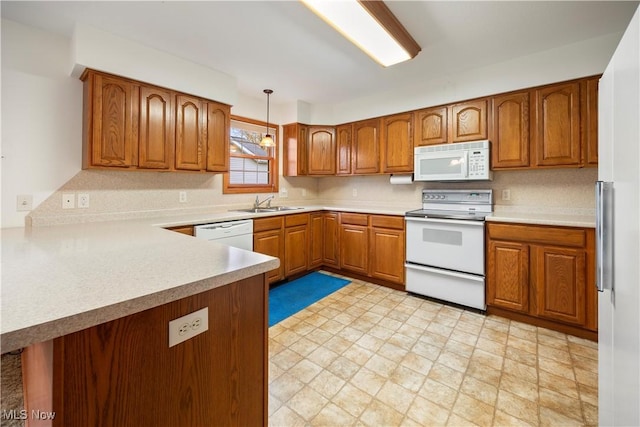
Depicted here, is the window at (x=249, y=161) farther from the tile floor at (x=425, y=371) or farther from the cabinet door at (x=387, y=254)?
the tile floor at (x=425, y=371)

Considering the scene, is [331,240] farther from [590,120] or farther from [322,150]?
[590,120]

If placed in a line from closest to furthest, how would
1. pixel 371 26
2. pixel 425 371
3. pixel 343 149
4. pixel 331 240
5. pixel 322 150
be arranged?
pixel 425 371
pixel 371 26
pixel 331 240
pixel 343 149
pixel 322 150

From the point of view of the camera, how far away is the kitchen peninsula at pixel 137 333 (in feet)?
2.00

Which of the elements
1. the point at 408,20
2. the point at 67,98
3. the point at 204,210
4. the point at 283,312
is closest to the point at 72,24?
the point at 67,98

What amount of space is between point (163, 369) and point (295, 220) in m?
2.78

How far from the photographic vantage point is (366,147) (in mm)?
3754

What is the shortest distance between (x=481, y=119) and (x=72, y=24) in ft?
11.8

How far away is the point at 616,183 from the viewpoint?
92 centimetres

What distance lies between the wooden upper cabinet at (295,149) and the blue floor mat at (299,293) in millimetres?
1501

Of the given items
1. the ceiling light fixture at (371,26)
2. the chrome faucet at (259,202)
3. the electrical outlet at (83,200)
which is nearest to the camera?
the ceiling light fixture at (371,26)

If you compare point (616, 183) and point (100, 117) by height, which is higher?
point (100, 117)

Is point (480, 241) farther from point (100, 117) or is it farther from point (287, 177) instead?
point (100, 117)

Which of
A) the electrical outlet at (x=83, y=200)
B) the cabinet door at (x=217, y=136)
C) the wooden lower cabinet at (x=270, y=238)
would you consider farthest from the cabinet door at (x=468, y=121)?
the electrical outlet at (x=83, y=200)

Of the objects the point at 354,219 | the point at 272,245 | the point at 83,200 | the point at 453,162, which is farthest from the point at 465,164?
the point at 83,200
